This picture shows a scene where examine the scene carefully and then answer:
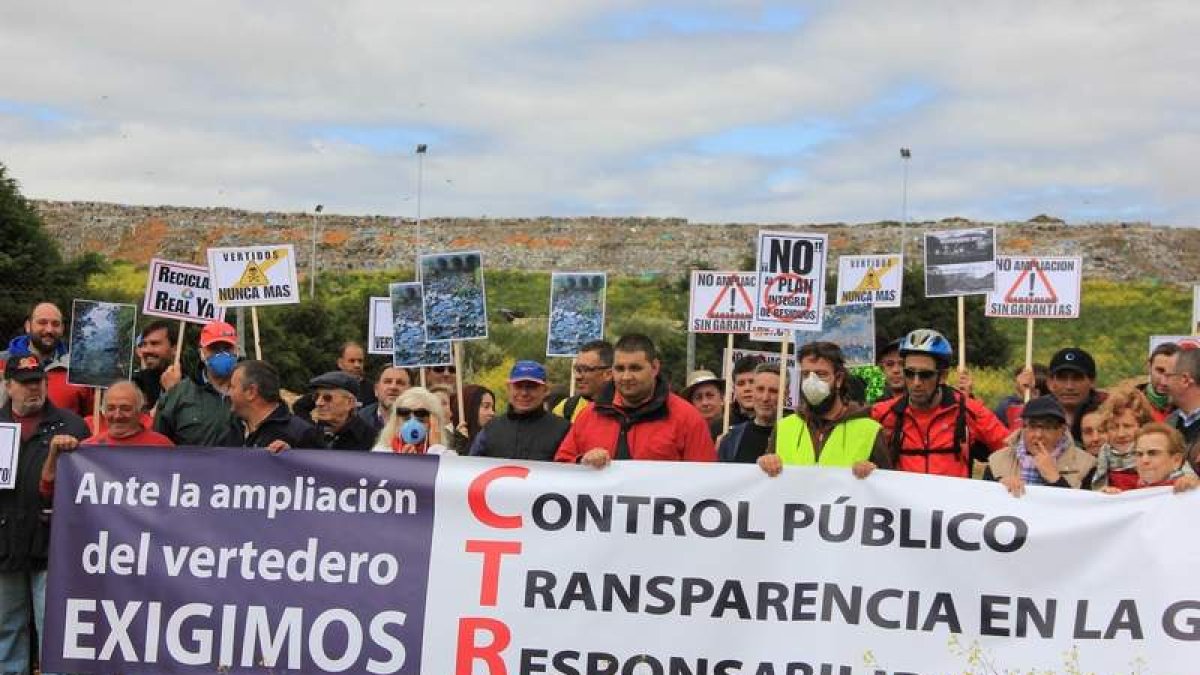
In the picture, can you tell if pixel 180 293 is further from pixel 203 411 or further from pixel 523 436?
pixel 523 436

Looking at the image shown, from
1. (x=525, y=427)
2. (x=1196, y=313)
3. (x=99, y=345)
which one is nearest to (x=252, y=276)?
(x=99, y=345)

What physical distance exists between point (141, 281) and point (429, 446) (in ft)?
168

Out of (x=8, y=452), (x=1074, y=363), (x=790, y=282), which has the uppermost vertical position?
(x=790, y=282)

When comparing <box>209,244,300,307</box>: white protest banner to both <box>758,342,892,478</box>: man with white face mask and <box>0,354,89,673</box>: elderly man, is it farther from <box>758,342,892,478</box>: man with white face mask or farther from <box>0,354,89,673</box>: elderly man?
<box>758,342,892,478</box>: man with white face mask

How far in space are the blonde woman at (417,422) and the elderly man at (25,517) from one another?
159 centimetres

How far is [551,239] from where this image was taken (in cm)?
7162

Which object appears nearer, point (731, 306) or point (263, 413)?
point (263, 413)

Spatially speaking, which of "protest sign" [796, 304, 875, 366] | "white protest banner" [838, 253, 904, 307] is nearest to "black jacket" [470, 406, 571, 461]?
"protest sign" [796, 304, 875, 366]

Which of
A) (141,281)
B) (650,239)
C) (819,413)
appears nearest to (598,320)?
(819,413)

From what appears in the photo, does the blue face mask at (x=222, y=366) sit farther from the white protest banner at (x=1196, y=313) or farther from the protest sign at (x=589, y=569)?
the white protest banner at (x=1196, y=313)

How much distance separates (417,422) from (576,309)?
16.7 ft

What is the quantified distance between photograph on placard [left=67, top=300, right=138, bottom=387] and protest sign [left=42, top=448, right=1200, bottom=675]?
4.99 ft

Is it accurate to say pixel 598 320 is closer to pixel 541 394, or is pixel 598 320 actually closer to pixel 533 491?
pixel 541 394

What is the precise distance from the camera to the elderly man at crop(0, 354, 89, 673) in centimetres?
A: 759
